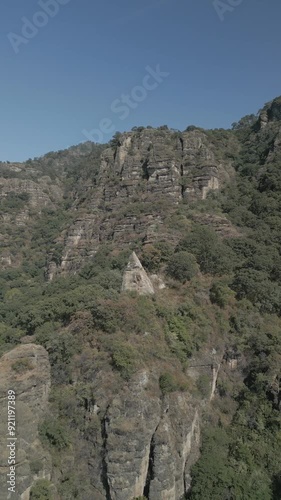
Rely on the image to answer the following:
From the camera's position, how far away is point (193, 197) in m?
52.0

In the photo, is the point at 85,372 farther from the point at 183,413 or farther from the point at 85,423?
the point at 183,413

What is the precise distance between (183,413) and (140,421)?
3258 mm

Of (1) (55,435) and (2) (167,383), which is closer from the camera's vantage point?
(1) (55,435)

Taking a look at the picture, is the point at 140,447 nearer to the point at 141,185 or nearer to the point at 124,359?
the point at 124,359

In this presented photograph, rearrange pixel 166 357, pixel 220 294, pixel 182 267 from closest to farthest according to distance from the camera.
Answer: pixel 166 357 → pixel 220 294 → pixel 182 267

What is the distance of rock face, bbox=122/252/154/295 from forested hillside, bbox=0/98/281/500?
0.52m

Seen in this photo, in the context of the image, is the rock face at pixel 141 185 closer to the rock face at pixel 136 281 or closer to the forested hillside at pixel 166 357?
the forested hillside at pixel 166 357

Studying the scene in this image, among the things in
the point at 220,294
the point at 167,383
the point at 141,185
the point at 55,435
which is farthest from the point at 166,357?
the point at 141,185

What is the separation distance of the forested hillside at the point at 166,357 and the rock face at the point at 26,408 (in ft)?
0.36

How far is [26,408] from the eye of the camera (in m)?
20.5

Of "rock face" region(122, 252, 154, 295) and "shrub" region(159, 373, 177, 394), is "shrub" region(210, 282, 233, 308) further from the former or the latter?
"shrub" region(159, 373, 177, 394)

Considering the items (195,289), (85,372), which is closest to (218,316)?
(195,289)

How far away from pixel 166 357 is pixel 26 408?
9.05 meters

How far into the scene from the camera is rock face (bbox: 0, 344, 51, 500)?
18.2 m
